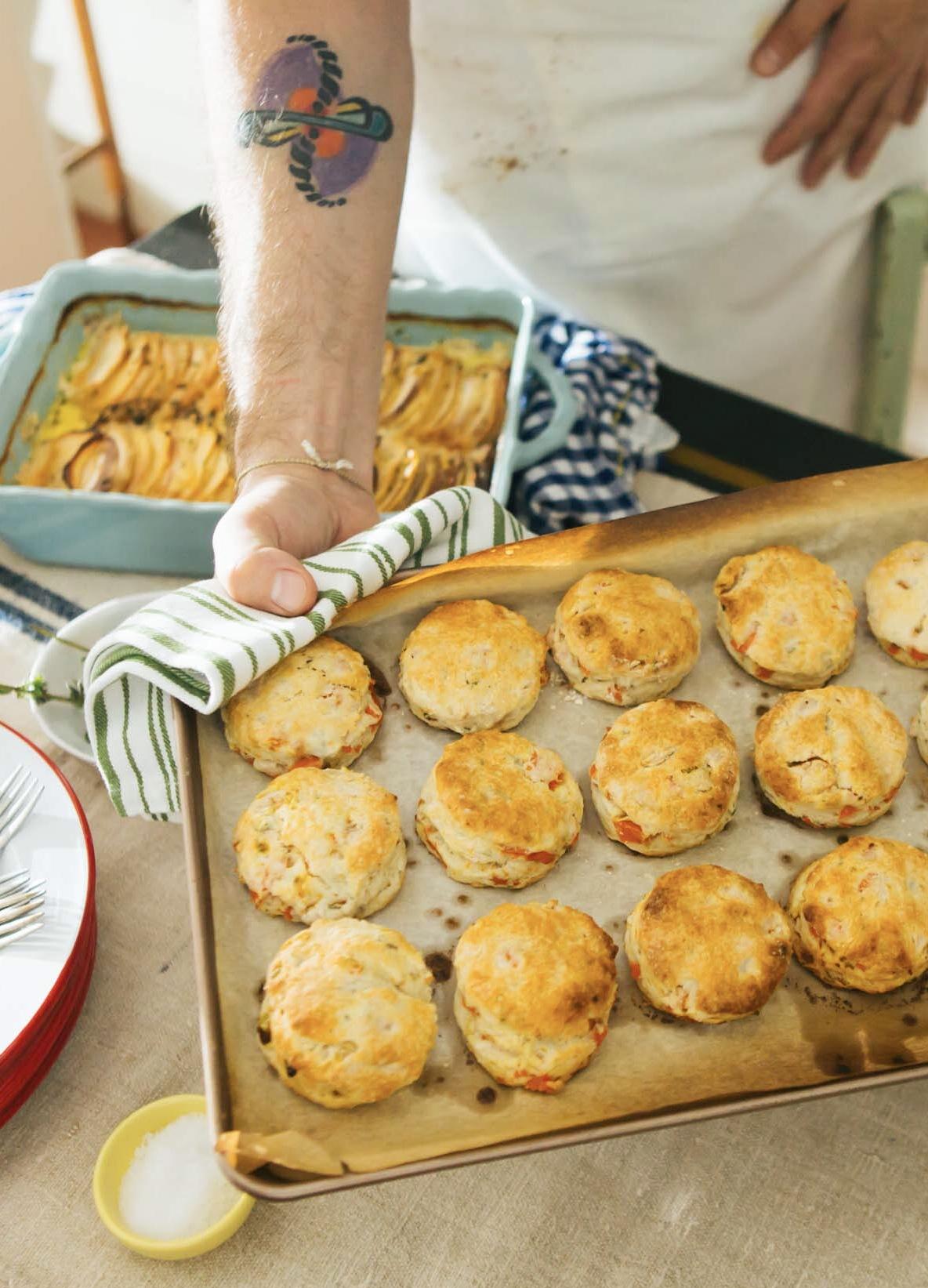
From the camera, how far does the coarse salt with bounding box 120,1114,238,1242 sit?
1.27 m

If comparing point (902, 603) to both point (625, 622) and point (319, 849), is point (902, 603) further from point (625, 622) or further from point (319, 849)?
point (319, 849)

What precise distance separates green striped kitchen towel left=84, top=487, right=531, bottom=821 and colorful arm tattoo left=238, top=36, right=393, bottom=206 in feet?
2.00

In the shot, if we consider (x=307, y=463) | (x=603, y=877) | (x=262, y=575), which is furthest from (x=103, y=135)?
(x=603, y=877)

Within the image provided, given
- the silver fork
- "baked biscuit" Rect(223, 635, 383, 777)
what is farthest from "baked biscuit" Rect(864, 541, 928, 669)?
the silver fork

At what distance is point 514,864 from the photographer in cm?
142

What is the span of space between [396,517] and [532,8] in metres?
1.22

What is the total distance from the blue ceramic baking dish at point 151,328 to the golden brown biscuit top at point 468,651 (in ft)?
1.56

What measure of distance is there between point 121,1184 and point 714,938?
2.34 ft

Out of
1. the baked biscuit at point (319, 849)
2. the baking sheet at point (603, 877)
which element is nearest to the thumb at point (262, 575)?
the baking sheet at point (603, 877)

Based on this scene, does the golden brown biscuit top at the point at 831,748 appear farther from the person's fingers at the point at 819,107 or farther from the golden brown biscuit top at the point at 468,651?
the person's fingers at the point at 819,107

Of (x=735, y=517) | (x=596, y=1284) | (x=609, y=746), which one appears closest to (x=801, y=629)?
(x=735, y=517)

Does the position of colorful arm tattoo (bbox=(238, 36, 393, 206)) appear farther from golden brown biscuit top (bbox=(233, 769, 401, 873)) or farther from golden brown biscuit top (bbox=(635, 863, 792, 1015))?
golden brown biscuit top (bbox=(635, 863, 792, 1015))

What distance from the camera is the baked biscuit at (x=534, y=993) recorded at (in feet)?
4.10

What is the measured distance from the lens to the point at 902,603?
5.37ft
